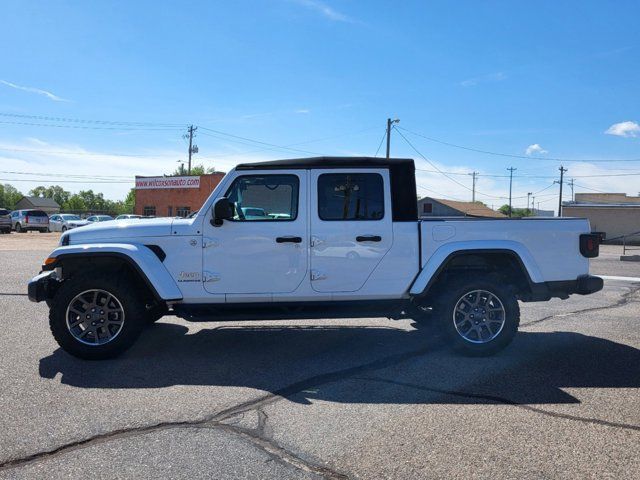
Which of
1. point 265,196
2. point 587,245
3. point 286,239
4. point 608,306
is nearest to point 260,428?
point 286,239

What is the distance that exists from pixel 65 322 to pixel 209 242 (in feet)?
5.43

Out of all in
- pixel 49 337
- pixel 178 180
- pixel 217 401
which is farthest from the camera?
pixel 178 180

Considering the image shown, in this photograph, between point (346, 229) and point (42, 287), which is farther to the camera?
point (346, 229)

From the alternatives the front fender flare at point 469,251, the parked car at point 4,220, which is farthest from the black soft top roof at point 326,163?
the parked car at point 4,220

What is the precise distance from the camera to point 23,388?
4.67 metres

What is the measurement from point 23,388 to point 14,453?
1.39m

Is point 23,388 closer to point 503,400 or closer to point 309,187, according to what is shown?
point 309,187

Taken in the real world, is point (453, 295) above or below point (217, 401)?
above

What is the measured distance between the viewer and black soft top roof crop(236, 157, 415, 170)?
5.85m

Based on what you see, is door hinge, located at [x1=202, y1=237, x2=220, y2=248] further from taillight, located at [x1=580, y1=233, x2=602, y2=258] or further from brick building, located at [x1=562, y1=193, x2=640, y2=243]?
brick building, located at [x1=562, y1=193, x2=640, y2=243]

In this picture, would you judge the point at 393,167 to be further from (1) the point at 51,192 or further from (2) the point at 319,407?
(1) the point at 51,192

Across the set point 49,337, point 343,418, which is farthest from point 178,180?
point 343,418

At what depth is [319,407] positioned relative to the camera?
14.0 ft

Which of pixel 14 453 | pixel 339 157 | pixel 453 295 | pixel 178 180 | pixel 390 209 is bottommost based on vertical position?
pixel 14 453
